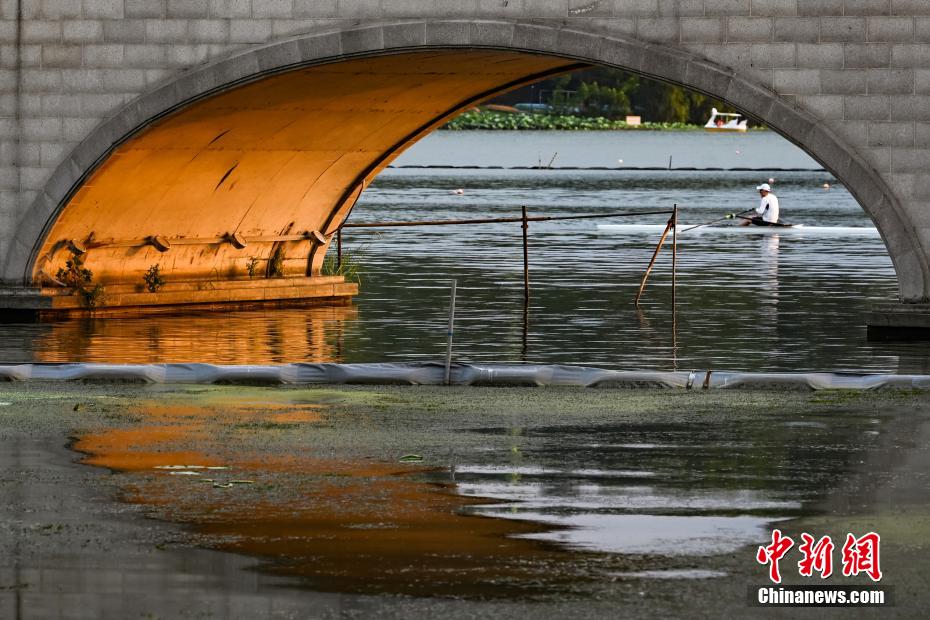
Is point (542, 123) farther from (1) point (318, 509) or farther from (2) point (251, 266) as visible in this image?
(1) point (318, 509)

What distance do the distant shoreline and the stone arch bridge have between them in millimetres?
139748

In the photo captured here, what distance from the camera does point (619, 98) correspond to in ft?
558

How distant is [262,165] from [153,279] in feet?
7.75

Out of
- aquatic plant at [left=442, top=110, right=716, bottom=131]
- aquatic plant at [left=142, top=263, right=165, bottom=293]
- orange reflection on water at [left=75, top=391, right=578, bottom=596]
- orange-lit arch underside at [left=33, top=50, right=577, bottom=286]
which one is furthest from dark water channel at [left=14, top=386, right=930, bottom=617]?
aquatic plant at [left=442, top=110, right=716, bottom=131]

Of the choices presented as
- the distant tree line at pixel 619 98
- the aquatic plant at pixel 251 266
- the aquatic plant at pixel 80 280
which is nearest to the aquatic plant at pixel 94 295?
the aquatic plant at pixel 80 280

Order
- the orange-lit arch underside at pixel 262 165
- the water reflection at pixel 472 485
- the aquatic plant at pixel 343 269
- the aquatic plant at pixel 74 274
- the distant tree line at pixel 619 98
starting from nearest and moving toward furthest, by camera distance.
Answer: the water reflection at pixel 472 485 < the orange-lit arch underside at pixel 262 165 < the aquatic plant at pixel 74 274 < the aquatic plant at pixel 343 269 < the distant tree line at pixel 619 98

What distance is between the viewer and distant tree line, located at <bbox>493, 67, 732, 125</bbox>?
169m

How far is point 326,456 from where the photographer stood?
47.6 ft

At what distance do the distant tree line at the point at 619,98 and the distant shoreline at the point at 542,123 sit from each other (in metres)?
0.87

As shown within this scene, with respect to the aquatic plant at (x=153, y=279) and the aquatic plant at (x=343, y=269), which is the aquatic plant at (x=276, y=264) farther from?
the aquatic plant at (x=153, y=279)

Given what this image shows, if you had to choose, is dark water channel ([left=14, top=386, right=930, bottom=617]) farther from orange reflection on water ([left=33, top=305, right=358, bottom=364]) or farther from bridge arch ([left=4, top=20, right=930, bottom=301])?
bridge arch ([left=4, top=20, right=930, bottom=301])

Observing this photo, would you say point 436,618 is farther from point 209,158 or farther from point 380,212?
point 380,212

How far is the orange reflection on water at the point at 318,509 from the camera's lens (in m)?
10.5

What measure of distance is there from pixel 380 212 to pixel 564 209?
25.9 ft
